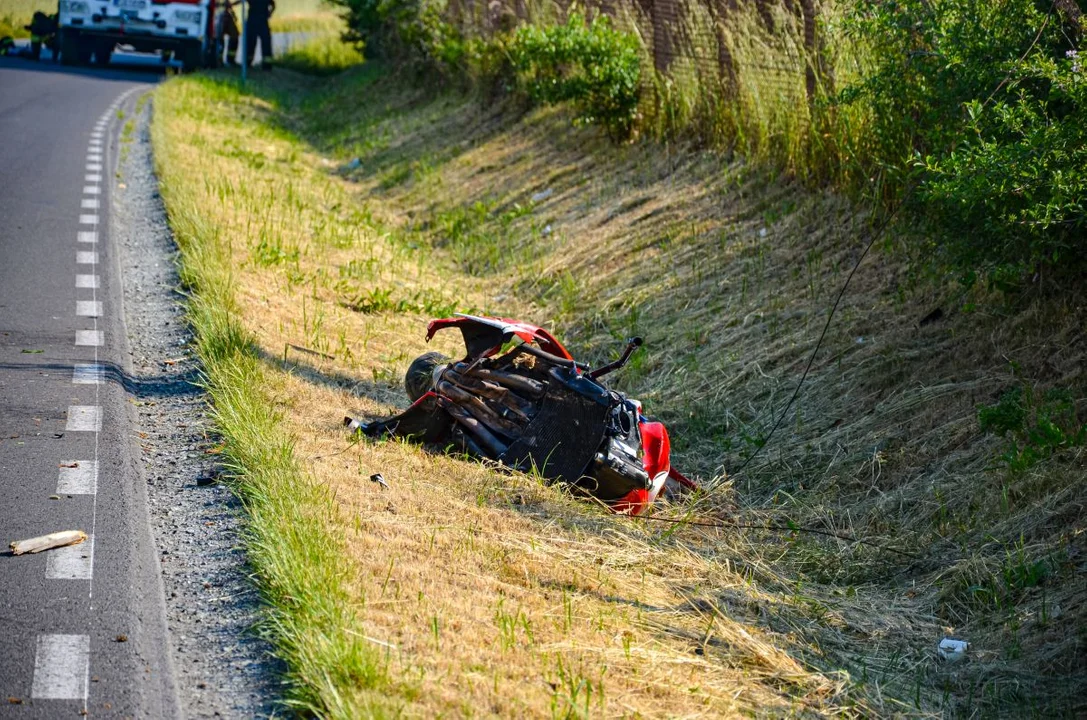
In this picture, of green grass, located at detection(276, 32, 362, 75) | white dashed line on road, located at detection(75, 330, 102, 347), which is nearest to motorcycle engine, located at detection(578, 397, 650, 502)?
white dashed line on road, located at detection(75, 330, 102, 347)

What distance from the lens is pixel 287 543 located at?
4641 mm

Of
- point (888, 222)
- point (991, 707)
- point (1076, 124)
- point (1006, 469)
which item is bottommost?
point (991, 707)

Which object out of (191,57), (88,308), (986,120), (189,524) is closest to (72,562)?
(189,524)

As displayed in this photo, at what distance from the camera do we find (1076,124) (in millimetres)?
5949

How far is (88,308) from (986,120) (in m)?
5.89

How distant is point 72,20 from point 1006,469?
86.0 feet

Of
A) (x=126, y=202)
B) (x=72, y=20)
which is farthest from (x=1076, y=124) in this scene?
(x=72, y=20)

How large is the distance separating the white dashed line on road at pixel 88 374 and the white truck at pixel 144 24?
2237 centimetres

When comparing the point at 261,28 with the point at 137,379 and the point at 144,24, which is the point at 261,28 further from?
the point at 137,379

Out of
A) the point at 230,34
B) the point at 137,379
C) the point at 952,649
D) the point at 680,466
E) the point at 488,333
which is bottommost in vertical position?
the point at 680,466

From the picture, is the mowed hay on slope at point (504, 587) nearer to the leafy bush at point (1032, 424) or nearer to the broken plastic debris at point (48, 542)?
the broken plastic debris at point (48, 542)

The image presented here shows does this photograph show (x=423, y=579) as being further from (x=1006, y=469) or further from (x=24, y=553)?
(x=1006, y=469)

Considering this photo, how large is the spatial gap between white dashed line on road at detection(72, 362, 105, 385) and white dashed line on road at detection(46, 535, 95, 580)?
2.21 m

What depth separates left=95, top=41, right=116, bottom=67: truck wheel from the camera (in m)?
29.1
